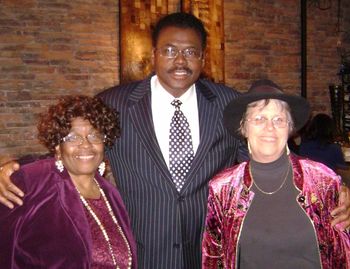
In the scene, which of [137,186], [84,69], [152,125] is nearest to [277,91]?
[152,125]

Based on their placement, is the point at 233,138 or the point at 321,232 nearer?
the point at 321,232

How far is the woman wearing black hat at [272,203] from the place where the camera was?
6.16 ft

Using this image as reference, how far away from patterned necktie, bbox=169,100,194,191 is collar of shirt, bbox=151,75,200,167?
33 mm

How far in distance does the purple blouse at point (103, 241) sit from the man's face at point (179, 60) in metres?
0.78

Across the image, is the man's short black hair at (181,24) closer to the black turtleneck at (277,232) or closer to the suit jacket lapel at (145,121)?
the suit jacket lapel at (145,121)

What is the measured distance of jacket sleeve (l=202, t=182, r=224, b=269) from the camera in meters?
2.03

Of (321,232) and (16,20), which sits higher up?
(16,20)

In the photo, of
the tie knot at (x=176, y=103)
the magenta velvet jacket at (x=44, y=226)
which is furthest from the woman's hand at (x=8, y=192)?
the tie knot at (x=176, y=103)

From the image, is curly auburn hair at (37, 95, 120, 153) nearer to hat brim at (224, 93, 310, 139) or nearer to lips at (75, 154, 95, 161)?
lips at (75, 154, 95, 161)

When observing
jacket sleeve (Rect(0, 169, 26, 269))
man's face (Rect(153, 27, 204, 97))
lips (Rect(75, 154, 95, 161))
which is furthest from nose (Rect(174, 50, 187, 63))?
jacket sleeve (Rect(0, 169, 26, 269))

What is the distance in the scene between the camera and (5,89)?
4.68m

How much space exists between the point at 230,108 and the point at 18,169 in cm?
105

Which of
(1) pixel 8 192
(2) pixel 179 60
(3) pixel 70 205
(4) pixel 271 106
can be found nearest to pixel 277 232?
(4) pixel 271 106

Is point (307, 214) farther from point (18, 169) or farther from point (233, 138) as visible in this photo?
point (18, 169)
